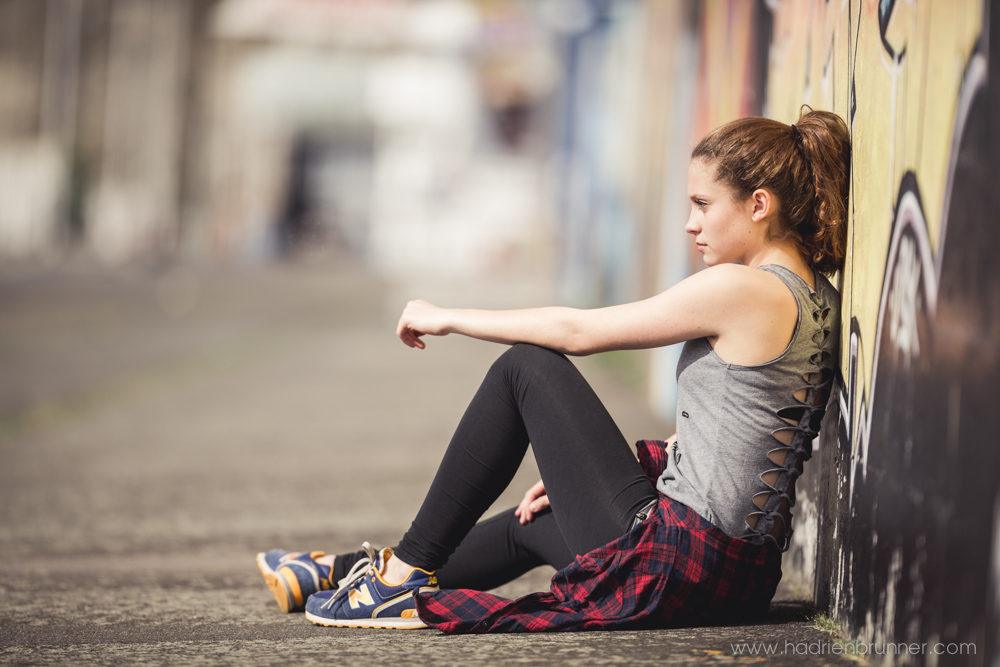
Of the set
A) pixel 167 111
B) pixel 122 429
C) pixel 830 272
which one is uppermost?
pixel 167 111

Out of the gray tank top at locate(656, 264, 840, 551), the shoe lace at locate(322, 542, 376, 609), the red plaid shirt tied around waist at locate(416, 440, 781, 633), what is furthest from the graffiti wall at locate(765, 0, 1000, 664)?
the shoe lace at locate(322, 542, 376, 609)

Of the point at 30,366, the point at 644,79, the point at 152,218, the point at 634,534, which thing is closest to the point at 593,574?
the point at 634,534

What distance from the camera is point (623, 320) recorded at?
87.4 inches

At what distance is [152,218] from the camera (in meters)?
33.6

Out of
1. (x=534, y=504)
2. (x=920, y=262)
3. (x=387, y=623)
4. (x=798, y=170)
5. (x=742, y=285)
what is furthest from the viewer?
(x=534, y=504)

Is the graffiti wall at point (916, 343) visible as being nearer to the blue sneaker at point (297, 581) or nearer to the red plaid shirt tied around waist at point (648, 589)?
the red plaid shirt tied around waist at point (648, 589)

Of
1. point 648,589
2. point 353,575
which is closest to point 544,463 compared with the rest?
point 648,589

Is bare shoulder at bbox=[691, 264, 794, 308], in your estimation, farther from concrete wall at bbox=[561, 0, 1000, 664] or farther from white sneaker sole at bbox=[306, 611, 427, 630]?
white sneaker sole at bbox=[306, 611, 427, 630]

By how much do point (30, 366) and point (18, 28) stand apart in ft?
103

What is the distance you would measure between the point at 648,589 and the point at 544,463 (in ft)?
1.16

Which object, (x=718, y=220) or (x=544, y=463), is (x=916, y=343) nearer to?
(x=718, y=220)

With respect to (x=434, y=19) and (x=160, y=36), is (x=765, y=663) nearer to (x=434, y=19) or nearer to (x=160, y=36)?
(x=434, y=19)

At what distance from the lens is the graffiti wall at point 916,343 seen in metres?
1.61

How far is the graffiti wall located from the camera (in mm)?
1613
